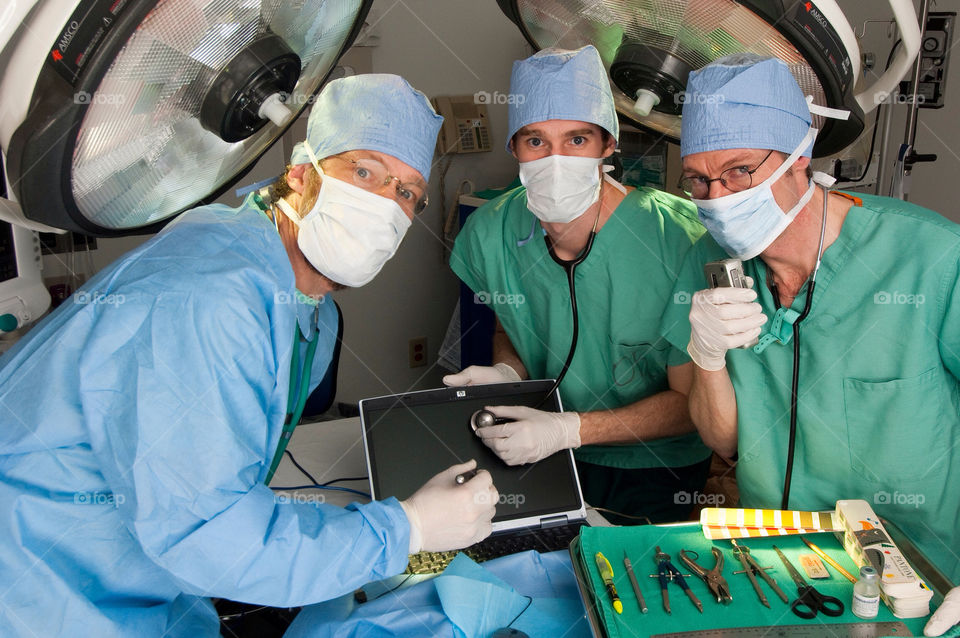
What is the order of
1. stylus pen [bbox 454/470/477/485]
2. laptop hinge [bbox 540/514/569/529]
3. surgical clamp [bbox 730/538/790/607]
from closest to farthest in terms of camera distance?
surgical clamp [bbox 730/538/790/607] < stylus pen [bbox 454/470/477/485] < laptop hinge [bbox 540/514/569/529]

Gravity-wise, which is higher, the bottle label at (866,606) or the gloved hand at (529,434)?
the gloved hand at (529,434)

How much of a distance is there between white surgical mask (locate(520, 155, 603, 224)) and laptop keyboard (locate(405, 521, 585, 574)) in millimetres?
602

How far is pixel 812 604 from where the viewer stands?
38.5 inches

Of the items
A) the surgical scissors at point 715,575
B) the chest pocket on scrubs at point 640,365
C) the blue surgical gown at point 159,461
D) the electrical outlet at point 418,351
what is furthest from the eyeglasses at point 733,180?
the electrical outlet at point 418,351

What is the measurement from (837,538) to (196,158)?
1070mm

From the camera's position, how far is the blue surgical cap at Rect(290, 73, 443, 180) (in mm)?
1201

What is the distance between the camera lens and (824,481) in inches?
49.9

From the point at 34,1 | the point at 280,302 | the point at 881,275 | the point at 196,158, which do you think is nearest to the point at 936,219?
the point at 881,275

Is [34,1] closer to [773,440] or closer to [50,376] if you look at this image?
[50,376]

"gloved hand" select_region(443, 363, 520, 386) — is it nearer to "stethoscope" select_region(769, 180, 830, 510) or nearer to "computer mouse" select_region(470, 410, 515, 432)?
"computer mouse" select_region(470, 410, 515, 432)

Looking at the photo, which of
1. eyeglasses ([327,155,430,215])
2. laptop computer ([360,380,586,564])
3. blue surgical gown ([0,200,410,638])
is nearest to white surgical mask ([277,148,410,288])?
eyeglasses ([327,155,430,215])

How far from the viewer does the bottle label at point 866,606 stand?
0.95m

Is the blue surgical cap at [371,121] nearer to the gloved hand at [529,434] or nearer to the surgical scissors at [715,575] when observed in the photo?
the gloved hand at [529,434]

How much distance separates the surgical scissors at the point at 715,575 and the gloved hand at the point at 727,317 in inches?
12.5
